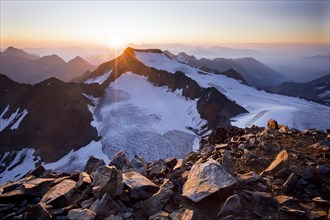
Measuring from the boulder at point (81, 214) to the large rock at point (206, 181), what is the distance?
263 centimetres

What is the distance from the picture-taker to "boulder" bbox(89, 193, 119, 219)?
26.8ft

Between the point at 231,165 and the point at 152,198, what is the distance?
2857mm

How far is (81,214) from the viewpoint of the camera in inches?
315

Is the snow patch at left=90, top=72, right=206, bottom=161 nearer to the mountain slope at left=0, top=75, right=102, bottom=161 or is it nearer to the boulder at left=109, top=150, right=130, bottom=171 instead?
the mountain slope at left=0, top=75, right=102, bottom=161

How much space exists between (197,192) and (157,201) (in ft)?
3.91

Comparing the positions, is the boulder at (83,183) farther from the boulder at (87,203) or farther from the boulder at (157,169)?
the boulder at (157,169)

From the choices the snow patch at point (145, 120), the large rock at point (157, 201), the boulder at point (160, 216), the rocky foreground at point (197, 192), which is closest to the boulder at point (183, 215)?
the rocky foreground at point (197, 192)

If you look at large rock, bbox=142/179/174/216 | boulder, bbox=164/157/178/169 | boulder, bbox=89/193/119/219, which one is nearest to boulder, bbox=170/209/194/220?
large rock, bbox=142/179/174/216

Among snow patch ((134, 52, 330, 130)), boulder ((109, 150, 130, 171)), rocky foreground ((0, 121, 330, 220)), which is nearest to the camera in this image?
rocky foreground ((0, 121, 330, 220))

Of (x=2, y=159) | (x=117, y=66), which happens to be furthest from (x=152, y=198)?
(x=117, y=66)

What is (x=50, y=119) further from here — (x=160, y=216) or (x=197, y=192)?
(x=197, y=192)

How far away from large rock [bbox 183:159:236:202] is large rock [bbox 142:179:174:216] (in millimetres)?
530

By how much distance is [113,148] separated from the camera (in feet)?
271

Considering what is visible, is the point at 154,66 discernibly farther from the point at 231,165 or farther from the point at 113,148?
the point at 231,165
